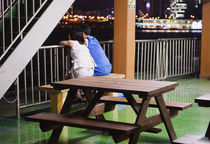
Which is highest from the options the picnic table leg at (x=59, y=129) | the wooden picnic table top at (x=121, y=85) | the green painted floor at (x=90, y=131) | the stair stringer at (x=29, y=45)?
the stair stringer at (x=29, y=45)

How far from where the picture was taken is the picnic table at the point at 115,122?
14.2 ft

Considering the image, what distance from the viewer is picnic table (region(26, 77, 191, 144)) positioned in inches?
171

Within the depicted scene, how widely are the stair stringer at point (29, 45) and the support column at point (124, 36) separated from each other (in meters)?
2.06

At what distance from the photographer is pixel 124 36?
8.62 m

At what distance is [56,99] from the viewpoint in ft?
21.7

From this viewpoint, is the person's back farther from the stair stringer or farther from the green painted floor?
the stair stringer

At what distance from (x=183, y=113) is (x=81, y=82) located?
269cm

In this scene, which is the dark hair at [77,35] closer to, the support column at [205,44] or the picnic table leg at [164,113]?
the picnic table leg at [164,113]

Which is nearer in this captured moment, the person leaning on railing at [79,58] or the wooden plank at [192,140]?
the wooden plank at [192,140]

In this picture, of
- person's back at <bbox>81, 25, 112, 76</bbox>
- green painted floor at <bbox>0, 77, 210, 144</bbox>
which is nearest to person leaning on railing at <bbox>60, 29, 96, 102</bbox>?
person's back at <bbox>81, 25, 112, 76</bbox>

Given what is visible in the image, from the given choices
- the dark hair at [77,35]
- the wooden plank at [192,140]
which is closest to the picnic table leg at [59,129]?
the wooden plank at [192,140]

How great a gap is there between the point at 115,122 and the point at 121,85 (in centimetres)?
51

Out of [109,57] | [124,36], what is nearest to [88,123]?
[124,36]

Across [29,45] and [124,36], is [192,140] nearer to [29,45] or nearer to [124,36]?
[29,45]
